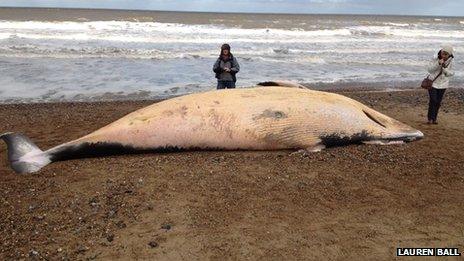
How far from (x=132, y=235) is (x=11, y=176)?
239 cm

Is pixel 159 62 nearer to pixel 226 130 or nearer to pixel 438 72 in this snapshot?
pixel 438 72

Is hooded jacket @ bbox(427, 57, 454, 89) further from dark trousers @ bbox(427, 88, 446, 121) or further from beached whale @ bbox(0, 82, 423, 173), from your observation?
beached whale @ bbox(0, 82, 423, 173)

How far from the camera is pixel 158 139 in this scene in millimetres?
6664

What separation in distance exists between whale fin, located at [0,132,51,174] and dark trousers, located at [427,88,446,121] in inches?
254

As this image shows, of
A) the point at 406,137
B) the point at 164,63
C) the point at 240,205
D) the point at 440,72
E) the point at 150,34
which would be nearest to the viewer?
the point at 240,205

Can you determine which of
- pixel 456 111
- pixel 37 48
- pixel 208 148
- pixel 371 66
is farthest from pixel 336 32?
pixel 208 148

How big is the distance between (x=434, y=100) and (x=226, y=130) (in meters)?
4.17

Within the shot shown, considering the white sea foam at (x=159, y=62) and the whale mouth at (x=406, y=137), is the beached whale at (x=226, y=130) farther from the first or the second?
the white sea foam at (x=159, y=62)

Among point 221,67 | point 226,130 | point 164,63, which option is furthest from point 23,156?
point 164,63

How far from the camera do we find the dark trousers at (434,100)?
27.9ft

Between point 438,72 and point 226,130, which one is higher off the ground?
point 438,72

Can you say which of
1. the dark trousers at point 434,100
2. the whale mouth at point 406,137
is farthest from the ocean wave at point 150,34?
the whale mouth at point 406,137

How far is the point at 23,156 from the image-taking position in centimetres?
629

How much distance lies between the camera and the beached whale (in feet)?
21.7
